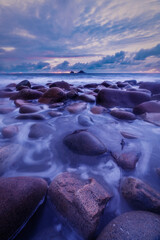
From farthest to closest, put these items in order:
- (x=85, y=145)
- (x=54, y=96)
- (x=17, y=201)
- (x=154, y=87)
→ (x=154, y=87) → (x=54, y=96) → (x=85, y=145) → (x=17, y=201)

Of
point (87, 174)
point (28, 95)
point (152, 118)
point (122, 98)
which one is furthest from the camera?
point (28, 95)

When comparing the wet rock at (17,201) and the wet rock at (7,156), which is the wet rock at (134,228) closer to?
the wet rock at (17,201)

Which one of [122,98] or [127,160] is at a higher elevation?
[122,98]

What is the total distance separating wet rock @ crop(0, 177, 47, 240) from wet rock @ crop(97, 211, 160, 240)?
56cm

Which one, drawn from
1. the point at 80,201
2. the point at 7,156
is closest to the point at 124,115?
the point at 80,201

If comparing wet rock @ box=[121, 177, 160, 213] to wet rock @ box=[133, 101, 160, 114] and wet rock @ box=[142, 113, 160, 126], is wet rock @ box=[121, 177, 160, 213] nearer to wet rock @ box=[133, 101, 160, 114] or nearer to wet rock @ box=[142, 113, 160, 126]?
wet rock @ box=[142, 113, 160, 126]

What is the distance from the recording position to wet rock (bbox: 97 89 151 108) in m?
3.91

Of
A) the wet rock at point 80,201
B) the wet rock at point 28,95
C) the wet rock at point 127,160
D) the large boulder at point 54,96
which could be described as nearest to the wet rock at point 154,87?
the large boulder at point 54,96

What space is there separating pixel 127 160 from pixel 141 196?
479 millimetres

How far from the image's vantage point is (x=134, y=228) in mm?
856

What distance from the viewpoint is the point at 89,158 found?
1.63m

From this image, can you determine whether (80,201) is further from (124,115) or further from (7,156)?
(124,115)

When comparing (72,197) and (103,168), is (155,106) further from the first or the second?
(72,197)

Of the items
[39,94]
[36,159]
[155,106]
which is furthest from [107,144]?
[39,94]
